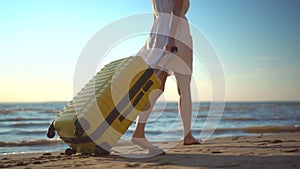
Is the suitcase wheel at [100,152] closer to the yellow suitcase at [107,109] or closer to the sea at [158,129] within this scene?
the yellow suitcase at [107,109]

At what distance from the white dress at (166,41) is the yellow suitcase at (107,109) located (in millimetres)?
361

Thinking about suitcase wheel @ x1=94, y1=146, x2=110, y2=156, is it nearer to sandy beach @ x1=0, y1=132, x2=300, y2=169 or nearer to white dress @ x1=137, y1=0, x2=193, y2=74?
sandy beach @ x1=0, y1=132, x2=300, y2=169

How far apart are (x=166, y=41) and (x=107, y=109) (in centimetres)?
120

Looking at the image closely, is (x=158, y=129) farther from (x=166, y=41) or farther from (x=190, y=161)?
(x=190, y=161)

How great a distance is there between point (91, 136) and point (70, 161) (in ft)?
1.23

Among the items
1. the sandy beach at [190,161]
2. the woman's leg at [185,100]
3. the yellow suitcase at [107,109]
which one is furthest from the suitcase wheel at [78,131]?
the woman's leg at [185,100]

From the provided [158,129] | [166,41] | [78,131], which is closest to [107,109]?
[78,131]

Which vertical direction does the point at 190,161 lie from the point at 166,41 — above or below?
below

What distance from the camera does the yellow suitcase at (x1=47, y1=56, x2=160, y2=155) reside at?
3.35 m

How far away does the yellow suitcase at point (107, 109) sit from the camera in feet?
11.0

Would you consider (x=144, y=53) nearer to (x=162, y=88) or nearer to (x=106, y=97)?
(x=162, y=88)

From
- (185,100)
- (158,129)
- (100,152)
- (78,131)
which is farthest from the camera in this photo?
(158,129)

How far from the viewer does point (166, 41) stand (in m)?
4.12

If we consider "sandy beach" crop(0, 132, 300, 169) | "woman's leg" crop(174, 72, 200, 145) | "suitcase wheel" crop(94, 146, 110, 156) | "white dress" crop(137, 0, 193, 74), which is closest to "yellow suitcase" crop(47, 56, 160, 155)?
"suitcase wheel" crop(94, 146, 110, 156)
